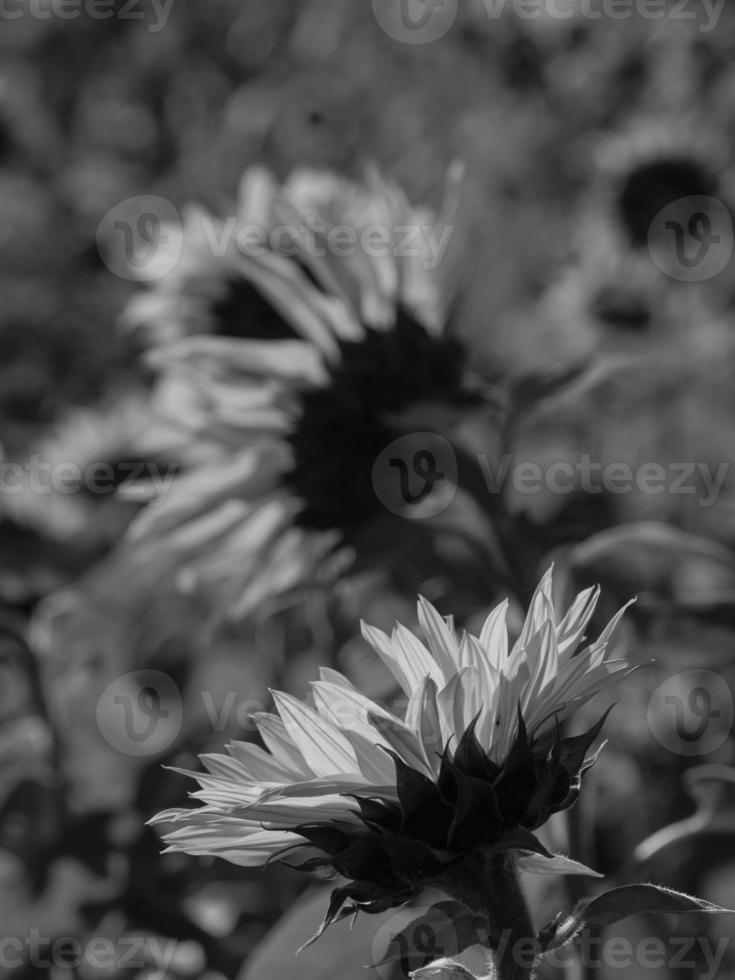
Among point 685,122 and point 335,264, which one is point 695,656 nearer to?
point 335,264

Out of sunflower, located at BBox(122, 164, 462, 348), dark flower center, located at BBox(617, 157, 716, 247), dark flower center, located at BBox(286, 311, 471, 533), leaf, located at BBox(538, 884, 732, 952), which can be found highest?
dark flower center, located at BBox(617, 157, 716, 247)

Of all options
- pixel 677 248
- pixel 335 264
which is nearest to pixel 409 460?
pixel 335 264

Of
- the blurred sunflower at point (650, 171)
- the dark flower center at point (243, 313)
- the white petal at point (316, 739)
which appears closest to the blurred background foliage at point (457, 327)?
the blurred sunflower at point (650, 171)
